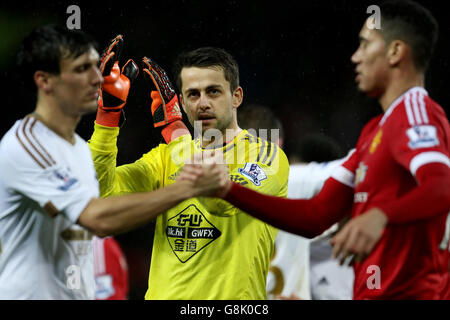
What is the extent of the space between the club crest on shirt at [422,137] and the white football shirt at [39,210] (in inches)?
47.9

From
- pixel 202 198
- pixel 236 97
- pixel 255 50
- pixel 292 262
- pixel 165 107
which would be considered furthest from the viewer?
pixel 255 50

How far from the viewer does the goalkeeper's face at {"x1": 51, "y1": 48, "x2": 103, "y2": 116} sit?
7.77 ft

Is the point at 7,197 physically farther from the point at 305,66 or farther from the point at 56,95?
the point at 305,66

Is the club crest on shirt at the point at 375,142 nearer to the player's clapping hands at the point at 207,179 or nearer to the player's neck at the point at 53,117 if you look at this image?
the player's clapping hands at the point at 207,179

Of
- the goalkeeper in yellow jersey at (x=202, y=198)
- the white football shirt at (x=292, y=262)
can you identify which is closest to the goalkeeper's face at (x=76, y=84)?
the goalkeeper in yellow jersey at (x=202, y=198)

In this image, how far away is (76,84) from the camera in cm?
239

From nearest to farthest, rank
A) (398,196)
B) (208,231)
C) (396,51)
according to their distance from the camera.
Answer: (398,196) → (396,51) → (208,231)

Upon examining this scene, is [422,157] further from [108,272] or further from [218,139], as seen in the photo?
[108,272]

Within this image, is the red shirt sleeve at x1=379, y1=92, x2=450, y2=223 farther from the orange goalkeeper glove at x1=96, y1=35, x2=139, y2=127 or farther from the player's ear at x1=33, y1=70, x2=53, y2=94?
the orange goalkeeper glove at x1=96, y1=35, x2=139, y2=127

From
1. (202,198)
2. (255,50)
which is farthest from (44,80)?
(255,50)

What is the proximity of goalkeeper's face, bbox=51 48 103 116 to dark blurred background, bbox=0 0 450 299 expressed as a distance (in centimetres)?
367

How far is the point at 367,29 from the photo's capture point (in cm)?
230

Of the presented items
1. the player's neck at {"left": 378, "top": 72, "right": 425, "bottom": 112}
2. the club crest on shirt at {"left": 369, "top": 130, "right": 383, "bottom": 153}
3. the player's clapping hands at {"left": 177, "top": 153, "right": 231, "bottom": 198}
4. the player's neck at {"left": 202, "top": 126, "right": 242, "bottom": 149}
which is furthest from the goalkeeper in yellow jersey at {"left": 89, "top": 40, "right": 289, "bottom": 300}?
the player's neck at {"left": 378, "top": 72, "right": 425, "bottom": 112}

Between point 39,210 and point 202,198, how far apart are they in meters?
0.77
